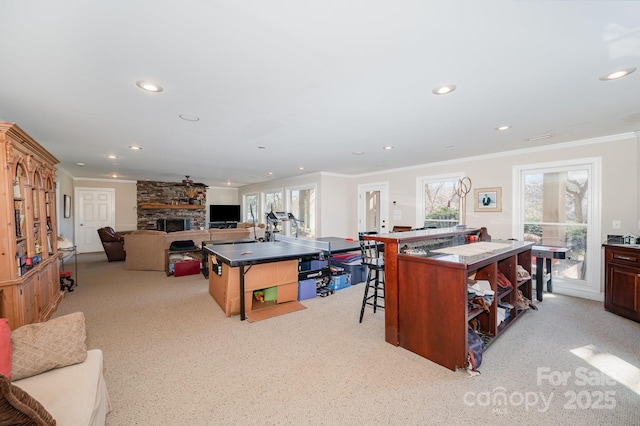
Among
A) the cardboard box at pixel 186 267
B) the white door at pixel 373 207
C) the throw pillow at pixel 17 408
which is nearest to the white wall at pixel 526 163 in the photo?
the white door at pixel 373 207

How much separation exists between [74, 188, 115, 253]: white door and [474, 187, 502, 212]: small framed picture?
10625 millimetres

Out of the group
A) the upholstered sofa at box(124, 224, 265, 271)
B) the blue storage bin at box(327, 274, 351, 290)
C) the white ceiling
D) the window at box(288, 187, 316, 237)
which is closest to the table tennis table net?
the blue storage bin at box(327, 274, 351, 290)

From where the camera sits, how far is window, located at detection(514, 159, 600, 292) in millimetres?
3978

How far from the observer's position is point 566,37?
5.31ft

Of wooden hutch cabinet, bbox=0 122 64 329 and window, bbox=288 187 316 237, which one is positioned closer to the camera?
wooden hutch cabinet, bbox=0 122 64 329

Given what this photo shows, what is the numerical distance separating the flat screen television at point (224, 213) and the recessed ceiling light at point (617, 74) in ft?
35.3

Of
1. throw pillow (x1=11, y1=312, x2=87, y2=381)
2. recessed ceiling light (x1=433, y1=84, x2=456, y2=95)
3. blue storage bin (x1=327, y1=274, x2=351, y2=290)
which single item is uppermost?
recessed ceiling light (x1=433, y1=84, x2=456, y2=95)

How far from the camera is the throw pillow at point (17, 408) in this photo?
0.93m

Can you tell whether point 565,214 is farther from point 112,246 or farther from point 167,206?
point 167,206

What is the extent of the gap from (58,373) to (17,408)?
70 cm

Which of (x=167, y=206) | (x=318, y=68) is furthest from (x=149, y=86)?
(x=167, y=206)

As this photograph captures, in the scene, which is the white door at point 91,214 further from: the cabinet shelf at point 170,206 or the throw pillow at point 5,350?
the throw pillow at point 5,350

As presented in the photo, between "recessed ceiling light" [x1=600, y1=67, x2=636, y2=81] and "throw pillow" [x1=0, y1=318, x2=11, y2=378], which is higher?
"recessed ceiling light" [x1=600, y1=67, x2=636, y2=81]

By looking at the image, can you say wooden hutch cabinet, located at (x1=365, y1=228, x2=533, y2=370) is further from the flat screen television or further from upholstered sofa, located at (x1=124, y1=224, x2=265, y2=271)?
the flat screen television
